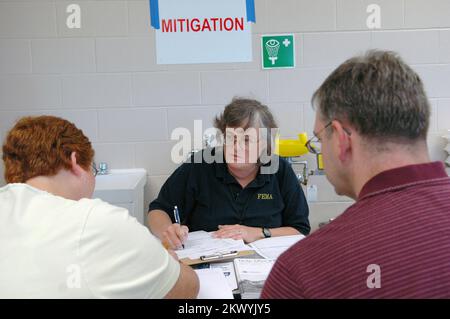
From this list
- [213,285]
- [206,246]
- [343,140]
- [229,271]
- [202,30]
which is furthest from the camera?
[202,30]

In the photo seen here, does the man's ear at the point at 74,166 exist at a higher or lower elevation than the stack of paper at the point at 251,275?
higher

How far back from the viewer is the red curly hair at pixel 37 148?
1025mm

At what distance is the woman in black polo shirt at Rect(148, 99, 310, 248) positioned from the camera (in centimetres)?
178

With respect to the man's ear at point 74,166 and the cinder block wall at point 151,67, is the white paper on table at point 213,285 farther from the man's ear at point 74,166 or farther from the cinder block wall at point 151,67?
the cinder block wall at point 151,67

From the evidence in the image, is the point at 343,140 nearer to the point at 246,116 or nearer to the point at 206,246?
the point at 206,246

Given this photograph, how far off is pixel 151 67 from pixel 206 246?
1358 mm

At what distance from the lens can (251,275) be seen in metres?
1.19

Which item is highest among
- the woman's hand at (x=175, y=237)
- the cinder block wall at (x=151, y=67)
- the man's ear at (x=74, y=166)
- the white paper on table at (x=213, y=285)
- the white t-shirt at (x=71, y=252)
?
the cinder block wall at (x=151, y=67)

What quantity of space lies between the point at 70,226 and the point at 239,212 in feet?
3.29

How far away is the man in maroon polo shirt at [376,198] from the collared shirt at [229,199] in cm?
93

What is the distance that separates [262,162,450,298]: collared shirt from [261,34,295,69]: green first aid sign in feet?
5.85

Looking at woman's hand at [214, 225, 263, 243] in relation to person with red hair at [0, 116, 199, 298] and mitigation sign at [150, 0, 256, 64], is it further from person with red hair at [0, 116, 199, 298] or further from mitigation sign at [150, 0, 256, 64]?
mitigation sign at [150, 0, 256, 64]

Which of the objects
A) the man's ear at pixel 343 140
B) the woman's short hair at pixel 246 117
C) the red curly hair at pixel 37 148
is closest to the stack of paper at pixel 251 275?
the man's ear at pixel 343 140

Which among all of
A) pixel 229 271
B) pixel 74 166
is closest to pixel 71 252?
A: pixel 74 166
